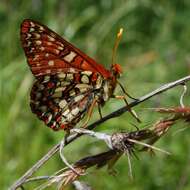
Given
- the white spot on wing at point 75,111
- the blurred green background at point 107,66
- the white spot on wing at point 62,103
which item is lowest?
the blurred green background at point 107,66

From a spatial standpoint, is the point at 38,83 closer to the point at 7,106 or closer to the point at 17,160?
the point at 17,160

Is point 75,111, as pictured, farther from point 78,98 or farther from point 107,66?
point 107,66

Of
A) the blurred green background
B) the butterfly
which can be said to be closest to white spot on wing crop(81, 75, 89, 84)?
the butterfly

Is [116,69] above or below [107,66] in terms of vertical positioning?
above

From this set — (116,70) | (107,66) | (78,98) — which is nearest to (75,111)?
(78,98)

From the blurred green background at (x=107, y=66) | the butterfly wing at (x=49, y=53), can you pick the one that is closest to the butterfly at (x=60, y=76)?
the butterfly wing at (x=49, y=53)

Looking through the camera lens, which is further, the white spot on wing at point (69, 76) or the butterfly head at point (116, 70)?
the white spot on wing at point (69, 76)

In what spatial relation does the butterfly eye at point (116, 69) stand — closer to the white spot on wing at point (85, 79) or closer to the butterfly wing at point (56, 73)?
the butterfly wing at point (56, 73)
